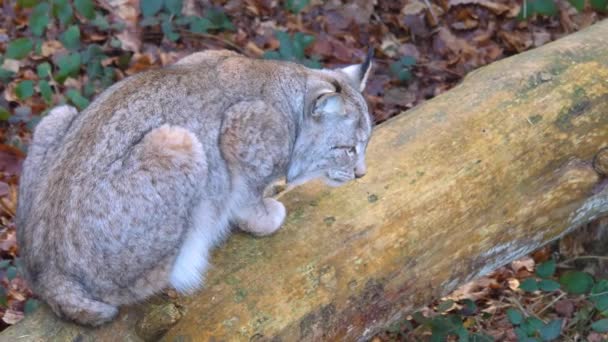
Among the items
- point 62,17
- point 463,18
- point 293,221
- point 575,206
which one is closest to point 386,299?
point 293,221

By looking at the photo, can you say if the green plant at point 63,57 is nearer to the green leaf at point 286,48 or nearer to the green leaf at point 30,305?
the green leaf at point 286,48

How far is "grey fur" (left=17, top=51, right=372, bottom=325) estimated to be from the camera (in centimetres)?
296

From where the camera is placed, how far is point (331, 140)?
360cm

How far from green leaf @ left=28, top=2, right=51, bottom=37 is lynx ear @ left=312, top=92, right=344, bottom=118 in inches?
86.9

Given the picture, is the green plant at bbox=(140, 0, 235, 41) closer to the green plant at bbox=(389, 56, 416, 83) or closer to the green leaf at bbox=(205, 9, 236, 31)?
the green leaf at bbox=(205, 9, 236, 31)

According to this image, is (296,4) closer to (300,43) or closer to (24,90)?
(300,43)

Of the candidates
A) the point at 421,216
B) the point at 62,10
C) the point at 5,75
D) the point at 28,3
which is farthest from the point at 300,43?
the point at 421,216

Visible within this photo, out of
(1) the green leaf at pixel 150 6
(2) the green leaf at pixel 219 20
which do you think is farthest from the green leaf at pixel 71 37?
(2) the green leaf at pixel 219 20

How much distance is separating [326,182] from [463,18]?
3.16 metres

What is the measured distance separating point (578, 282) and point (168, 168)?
5.56ft

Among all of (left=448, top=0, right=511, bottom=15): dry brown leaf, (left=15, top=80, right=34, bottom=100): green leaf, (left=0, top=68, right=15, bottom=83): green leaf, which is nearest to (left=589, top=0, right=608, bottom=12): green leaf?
(left=448, top=0, right=511, bottom=15): dry brown leaf

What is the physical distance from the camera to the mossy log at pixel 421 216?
3.02 metres

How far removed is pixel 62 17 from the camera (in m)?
5.01

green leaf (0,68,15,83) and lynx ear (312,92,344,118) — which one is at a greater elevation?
lynx ear (312,92,344,118)
